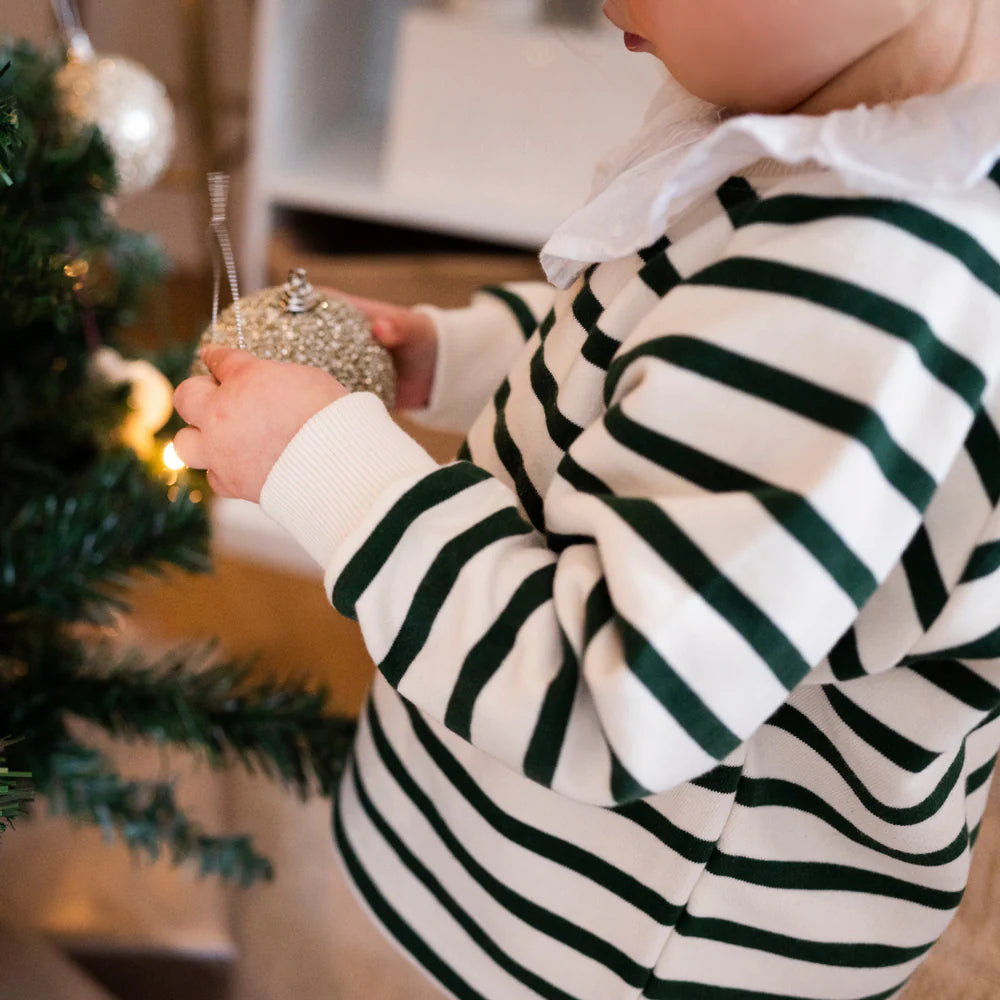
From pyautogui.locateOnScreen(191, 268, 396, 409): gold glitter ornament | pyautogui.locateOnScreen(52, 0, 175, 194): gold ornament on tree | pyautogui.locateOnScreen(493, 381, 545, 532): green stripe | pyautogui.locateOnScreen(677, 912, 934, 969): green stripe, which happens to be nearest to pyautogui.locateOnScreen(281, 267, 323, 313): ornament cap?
pyautogui.locateOnScreen(191, 268, 396, 409): gold glitter ornament

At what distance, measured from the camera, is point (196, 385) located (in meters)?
0.43

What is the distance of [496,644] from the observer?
36 cm

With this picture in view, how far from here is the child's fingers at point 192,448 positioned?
0.43 metres

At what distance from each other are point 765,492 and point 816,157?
108 millimetres

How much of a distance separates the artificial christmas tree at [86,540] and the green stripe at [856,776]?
0.29m

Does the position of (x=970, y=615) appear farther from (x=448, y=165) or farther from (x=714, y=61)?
(x=448, y=165)

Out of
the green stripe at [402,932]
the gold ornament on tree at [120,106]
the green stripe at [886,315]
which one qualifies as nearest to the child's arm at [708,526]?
the green stripe at [886,315]

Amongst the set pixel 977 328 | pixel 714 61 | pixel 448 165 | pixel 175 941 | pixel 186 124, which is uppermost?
pixel 186 124

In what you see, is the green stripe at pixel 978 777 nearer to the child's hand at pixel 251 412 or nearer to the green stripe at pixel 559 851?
the green stripe at pixel 559 851

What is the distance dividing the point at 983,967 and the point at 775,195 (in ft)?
1.31

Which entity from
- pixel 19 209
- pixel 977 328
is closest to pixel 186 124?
pixel 19 209

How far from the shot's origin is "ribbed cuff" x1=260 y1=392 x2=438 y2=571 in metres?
0.39

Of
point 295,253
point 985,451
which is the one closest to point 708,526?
point 985,451

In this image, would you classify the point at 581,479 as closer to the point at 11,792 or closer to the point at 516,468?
the point at 516,468
